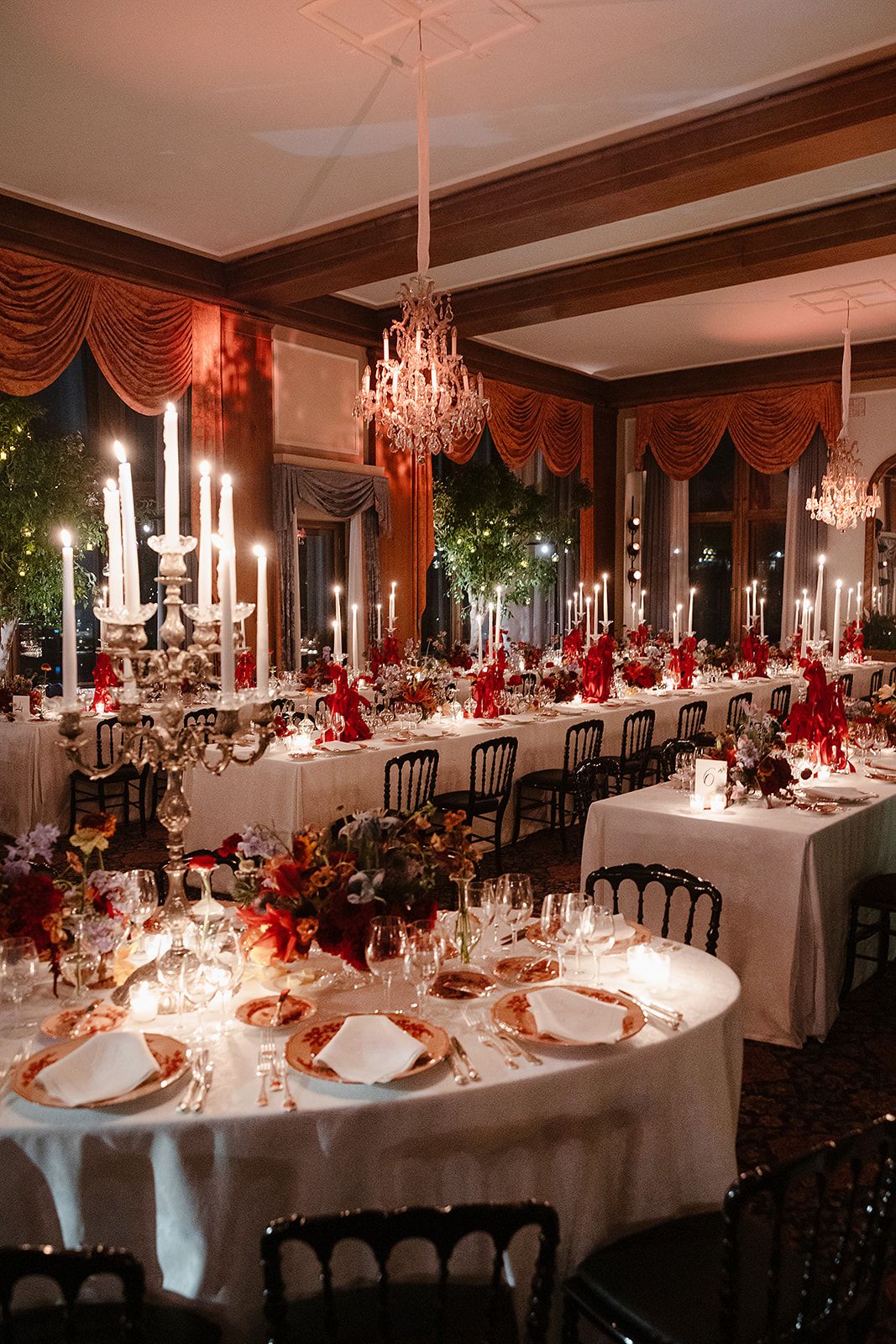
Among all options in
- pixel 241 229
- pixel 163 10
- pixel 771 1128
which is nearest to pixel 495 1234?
pixel 771 1128

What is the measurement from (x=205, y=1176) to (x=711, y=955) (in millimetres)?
1544

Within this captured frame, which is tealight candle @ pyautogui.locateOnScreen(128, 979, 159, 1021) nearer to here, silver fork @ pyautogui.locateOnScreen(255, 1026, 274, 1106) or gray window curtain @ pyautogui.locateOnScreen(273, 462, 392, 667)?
silver fork @ pyautogui.locateOnScreen(255, 1026, 274, 1106)

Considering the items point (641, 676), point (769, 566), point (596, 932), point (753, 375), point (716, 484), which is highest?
point (753, 375)

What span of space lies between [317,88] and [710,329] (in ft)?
22.6

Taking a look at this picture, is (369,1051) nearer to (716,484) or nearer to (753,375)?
(753,375)

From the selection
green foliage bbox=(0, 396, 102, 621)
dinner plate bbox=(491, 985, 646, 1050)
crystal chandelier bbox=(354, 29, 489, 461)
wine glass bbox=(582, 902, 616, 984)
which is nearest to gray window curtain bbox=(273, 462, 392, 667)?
green foliage bbox=(0, 396, 102, 621)

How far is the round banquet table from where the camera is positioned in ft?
6.64

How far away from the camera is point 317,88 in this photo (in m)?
5.79

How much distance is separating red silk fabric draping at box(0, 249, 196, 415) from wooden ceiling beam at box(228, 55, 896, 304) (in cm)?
84

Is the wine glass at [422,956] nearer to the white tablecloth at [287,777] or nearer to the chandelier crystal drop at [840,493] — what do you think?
the white tablecloth at [287,777]

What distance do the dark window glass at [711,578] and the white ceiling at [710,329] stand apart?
2.37 meters

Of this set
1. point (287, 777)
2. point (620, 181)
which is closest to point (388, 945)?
point (287, 777)

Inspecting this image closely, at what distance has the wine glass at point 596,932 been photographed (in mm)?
2684

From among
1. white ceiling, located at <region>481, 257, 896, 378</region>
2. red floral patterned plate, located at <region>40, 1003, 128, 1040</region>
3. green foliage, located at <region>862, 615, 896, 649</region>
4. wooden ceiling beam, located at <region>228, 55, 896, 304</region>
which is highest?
white ceiling, located at <region>481, 257, 896, 378</region>
